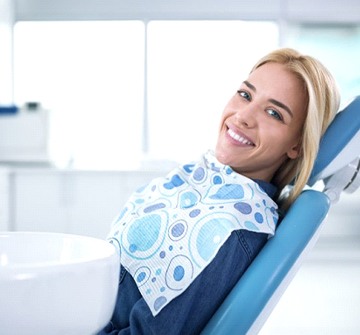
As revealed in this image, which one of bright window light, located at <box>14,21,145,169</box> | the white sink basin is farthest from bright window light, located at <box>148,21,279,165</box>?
the white sink basin

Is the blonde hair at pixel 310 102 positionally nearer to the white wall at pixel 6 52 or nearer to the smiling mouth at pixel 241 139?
the smiling mouth at pixel 241 139

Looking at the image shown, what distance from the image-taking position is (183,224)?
1.27 m

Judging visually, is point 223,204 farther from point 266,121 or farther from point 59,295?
point 59,295

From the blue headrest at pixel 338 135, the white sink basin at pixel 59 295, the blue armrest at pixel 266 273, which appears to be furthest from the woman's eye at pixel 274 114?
the white sink basin at pixel 59 295

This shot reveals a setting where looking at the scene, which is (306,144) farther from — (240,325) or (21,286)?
(21,286)

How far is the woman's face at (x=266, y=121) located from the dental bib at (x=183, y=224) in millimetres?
54

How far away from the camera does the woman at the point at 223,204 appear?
1.19 metres

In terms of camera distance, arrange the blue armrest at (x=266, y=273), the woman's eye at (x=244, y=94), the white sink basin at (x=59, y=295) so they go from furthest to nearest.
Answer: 1. the woman's eye at (x=244, y=94)
2. the blue armrest at (x=266, y=273)
3. the white sink basin at (x=59, y=295)

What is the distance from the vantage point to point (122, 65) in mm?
5141

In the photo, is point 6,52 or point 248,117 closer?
point 248,117

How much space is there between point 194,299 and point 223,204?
7.9 inches

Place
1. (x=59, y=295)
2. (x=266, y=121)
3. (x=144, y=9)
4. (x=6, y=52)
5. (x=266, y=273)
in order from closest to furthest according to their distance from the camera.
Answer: (x=59, y=295), (x=266, y=273), (x=266, y=121), (x=6, y=52), (x=144, y=9)

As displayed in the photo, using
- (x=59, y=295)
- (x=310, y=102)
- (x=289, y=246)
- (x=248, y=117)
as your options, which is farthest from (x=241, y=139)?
(x=59, y=295)

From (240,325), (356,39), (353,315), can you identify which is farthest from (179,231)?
(356,39)
